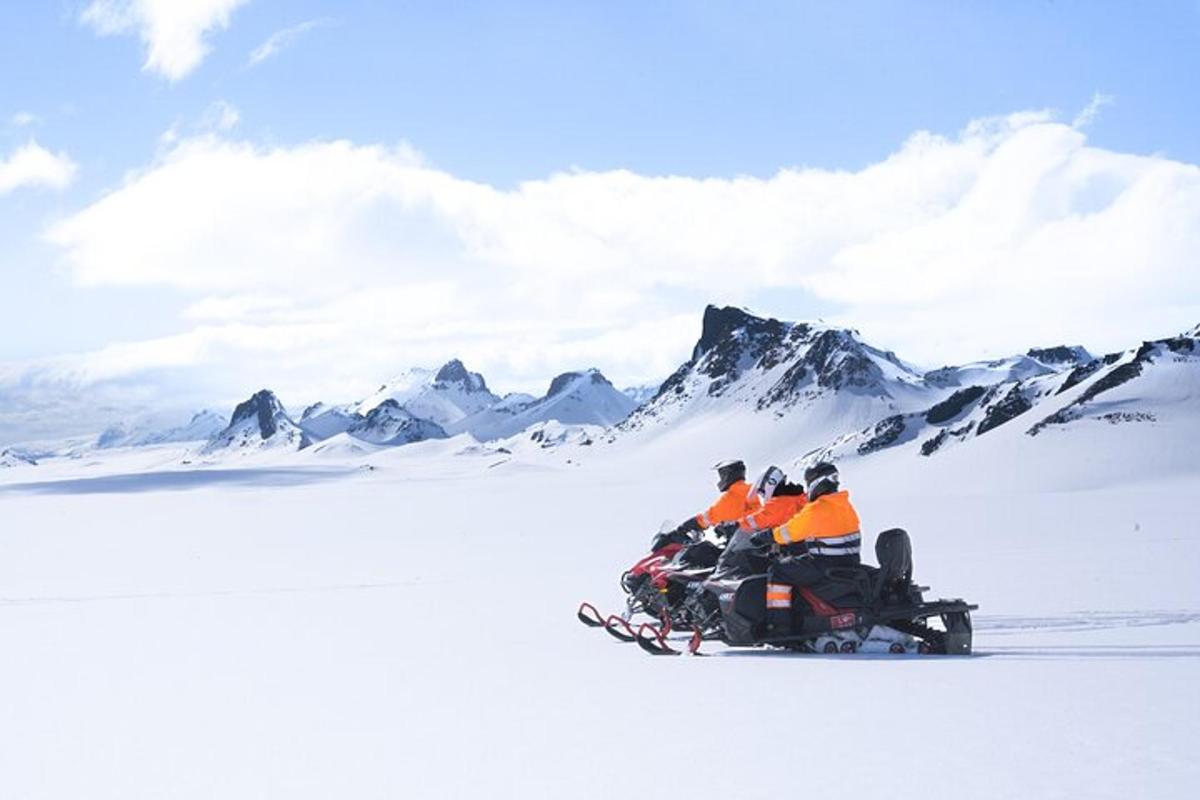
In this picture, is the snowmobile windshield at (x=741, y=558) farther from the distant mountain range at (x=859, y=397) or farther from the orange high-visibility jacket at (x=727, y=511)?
the distant mountain range at (x=859, y=397)

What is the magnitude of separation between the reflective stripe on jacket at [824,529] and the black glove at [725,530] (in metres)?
1.92

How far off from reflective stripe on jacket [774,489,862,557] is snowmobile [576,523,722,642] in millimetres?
1813

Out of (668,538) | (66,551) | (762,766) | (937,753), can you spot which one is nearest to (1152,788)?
(937,753)

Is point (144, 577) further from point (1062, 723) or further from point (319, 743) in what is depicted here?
point (1062, 723)

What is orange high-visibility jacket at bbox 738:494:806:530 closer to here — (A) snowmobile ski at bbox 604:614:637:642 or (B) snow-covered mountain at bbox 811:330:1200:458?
(A) snowmobile ski at bbox 604:614:637:642

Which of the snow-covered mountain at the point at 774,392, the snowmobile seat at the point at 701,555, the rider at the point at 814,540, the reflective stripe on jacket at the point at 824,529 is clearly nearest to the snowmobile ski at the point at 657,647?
the rider at the point at 814,540

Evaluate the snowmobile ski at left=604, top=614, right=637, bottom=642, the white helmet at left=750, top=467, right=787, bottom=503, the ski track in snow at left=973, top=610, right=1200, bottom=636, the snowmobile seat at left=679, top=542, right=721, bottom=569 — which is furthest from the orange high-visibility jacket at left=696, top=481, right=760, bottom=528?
Result: the ski track in snow at left=973, top=610, right=1200, bottom=636

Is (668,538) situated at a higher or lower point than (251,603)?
higher

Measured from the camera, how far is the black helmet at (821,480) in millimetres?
9883

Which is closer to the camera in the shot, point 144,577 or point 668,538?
point 668,538

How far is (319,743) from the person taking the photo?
6379 mm

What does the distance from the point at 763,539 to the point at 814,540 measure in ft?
2.38

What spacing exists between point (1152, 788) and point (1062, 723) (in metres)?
1.31

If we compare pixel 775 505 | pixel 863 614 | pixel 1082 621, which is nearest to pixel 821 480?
pixel 775 505
